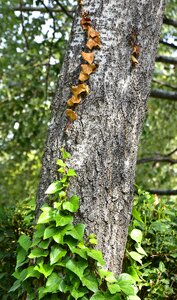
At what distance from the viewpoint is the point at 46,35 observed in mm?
5512

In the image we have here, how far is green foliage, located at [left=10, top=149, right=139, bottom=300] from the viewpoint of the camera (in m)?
2.06

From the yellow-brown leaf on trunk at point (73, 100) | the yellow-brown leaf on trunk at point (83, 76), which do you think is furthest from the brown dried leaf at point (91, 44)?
the yellow-brown leaf on trunk at point (73, 100)

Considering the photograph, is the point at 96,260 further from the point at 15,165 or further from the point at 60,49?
the point at 15,165

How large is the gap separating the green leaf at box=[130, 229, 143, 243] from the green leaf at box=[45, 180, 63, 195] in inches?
18.2

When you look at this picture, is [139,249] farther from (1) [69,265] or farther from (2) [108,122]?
(2) [108,122]

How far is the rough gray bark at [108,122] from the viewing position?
7.18 ft

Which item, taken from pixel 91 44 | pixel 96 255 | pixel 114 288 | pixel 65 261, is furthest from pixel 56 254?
pixel 91 44

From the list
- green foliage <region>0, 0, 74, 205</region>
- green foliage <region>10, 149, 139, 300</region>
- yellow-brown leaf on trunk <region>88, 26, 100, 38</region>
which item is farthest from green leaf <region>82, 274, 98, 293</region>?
green foliage <region>0, 0, 74, 205</region>

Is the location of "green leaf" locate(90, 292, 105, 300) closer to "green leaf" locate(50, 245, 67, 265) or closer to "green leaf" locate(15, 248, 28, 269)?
"green leaf" locate(50, 245, 67, 265)

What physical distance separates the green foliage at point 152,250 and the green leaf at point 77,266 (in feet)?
1.18

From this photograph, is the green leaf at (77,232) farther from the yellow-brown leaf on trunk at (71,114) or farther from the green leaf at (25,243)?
the yellow-brown leaf on trunk at (71,114)

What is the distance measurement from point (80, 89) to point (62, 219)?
57 centimetres

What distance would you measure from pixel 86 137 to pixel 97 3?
25.0 inches

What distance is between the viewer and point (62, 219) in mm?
2088
